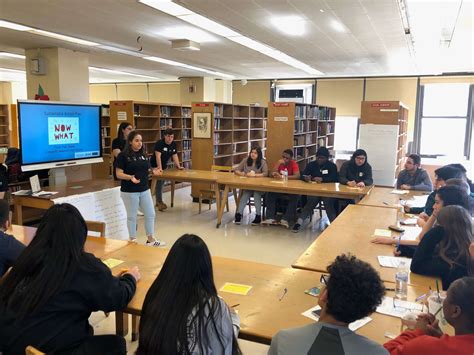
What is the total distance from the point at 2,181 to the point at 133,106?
11.8 ft

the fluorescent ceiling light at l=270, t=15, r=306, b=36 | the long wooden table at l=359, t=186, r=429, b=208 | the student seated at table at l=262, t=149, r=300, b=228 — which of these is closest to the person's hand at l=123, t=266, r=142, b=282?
the long wooden table at l=359, t=186, r=429, b=208

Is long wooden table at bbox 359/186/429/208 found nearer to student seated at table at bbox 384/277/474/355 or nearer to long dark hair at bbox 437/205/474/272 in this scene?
long dark hair at bbox 437/205/474/272

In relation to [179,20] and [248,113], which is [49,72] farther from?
[248,113]

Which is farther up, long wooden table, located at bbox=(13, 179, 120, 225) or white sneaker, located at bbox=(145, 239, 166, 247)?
long wooden table, located at bbox=(13, 179, 120, 225)

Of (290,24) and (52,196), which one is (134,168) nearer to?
(52,196)

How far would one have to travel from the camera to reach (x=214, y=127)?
27.1 ft

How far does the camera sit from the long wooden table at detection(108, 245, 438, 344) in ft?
6.36

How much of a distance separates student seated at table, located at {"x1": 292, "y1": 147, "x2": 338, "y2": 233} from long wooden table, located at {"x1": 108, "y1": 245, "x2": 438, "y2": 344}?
3.79m

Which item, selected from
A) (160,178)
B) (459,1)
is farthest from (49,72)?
(459,1)

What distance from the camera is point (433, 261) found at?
2584 mm

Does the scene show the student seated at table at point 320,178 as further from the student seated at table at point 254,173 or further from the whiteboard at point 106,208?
the whiteboard at point 106,208

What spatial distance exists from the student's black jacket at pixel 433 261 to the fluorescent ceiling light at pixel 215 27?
3.74 metres

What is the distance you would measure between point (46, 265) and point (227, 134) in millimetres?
7592

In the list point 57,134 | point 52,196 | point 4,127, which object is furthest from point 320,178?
point 4,127
